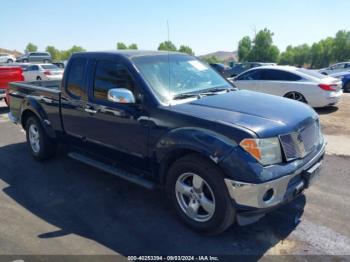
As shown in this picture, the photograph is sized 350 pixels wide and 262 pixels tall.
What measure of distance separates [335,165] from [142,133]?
11.3ft

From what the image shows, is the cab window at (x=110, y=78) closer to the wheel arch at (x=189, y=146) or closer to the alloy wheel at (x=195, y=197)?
the wheel arch at (x=189, y=146)

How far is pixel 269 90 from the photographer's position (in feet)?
35.6

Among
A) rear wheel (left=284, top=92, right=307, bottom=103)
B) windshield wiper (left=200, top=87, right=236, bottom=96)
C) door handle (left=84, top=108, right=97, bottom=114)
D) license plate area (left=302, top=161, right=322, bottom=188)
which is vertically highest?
windshield wiper (left=200, top=87, right=236, bottom=96)

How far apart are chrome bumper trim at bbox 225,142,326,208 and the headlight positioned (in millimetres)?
192

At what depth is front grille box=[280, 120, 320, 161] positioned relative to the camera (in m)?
3.35

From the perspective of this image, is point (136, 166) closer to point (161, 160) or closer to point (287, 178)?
point (161, 160)

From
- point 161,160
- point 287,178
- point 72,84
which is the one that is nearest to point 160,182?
point 161,160

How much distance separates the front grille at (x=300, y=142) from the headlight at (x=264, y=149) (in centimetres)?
9

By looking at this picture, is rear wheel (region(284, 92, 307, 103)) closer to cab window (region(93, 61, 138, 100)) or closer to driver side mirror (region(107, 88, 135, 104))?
cab window (region(93, 61, 138, 100))

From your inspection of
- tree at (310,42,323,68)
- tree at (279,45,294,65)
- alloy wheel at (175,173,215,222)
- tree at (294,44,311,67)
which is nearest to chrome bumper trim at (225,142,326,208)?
alloy wheel at (175,173,215,222)

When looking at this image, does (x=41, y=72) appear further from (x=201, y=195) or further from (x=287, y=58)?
(x=287, y=58)

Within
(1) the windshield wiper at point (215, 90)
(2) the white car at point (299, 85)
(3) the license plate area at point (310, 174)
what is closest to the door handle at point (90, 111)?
(1) the windshield wiper at point (215, 90)

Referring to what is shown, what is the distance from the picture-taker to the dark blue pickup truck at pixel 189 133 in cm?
321

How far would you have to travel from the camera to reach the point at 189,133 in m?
3.46
